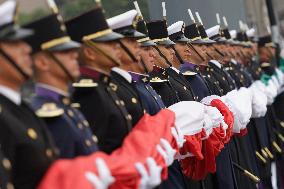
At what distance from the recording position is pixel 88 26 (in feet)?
15.8

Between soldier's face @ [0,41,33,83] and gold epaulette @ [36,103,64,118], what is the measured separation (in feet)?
0.71

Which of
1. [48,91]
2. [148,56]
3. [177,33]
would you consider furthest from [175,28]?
[48,91]

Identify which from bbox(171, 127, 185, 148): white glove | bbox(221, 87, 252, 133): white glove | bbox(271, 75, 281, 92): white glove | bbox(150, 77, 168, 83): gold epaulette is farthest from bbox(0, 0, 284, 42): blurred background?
bbox(221, 87, 252, 133): white glove

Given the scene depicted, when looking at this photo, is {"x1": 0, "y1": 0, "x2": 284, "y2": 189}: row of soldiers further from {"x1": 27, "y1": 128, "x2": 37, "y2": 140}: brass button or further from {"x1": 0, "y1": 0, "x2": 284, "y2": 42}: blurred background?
{"x1": 0, "y1": 0, "x2": 284, "y2": 42}: blurred background

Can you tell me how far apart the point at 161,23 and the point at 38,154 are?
3529 mm

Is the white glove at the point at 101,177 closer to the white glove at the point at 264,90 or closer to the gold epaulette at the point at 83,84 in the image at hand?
the gold epaulette at the point at 83,84

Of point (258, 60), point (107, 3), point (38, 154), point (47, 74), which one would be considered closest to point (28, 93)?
point (47, 74)

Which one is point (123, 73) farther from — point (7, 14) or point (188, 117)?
point (7, 14)

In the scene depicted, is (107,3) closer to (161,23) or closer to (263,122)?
(161,23)

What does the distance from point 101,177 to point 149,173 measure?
1.74ft

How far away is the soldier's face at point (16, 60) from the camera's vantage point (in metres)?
3.69

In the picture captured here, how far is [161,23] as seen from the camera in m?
7.00

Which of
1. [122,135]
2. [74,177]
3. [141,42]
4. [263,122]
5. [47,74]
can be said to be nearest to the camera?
[74,177]

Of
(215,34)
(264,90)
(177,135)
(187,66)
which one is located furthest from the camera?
(264,90)
